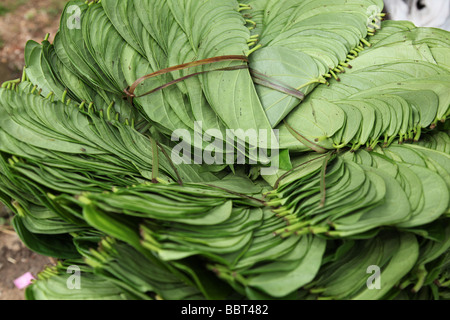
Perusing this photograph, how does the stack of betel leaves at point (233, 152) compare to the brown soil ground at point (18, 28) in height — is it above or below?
below

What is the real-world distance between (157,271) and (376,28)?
4.50 ft

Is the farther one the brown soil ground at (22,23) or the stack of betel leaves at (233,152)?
the brown soil ground at (22,23)

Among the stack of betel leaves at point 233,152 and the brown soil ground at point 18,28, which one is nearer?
the stack of betel leaves at point 233,152

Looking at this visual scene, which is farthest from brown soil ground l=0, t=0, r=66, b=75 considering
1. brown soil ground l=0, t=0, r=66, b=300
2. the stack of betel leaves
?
the stack of betel leaves

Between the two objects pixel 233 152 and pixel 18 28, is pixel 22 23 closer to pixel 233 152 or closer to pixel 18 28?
pixel 18 28

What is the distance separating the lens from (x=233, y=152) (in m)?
1.55

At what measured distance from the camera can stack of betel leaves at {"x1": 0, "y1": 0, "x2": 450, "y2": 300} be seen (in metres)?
1.20

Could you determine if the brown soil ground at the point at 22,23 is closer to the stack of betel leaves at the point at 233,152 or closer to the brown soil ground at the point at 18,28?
the brown soil ground at the point at 18,28

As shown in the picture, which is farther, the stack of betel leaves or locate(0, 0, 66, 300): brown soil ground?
locate(0, 0, 66, 300): brown soil ground

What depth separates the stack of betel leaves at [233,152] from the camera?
120 cm

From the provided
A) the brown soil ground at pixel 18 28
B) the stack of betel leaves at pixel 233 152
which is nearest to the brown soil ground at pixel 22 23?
the brown soil ground at pixel 18 28

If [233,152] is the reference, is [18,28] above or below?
above

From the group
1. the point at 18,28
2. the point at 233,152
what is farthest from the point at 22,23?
the point at 233,152

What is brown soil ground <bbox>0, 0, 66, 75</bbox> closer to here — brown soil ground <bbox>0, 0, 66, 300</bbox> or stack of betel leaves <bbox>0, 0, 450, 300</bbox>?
brown soil ground <bbox>0, 0, 66, 300</bbox>
